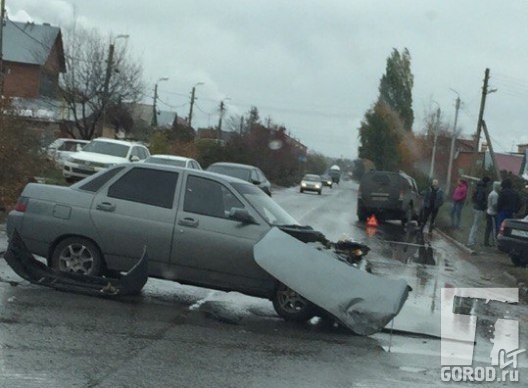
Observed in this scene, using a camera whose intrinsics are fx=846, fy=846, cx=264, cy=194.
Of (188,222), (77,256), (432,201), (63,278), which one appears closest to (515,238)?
(188,222)

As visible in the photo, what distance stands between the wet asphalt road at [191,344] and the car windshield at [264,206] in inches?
43.8

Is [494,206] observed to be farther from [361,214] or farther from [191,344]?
[191,344]

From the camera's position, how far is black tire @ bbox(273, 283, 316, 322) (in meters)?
9.42

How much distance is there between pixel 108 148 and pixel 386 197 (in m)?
9.91

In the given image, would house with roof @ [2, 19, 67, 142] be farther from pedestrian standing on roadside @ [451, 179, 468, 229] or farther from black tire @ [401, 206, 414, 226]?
pedestrian standing on roadside @ [451, 179, 468, 229]

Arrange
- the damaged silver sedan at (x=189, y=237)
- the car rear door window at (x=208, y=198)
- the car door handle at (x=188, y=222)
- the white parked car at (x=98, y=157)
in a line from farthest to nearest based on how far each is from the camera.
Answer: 1. the white parked car at (x=98, y=157)
2. the car rear door window at (x=208, y=198)
3. the car door handle at (x=188, y=222)
4. the damaged silver sedan at (x=189, y=237)

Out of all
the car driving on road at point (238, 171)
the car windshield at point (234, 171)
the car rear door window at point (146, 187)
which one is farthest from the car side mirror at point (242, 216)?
the car windshield at point (234, 171)

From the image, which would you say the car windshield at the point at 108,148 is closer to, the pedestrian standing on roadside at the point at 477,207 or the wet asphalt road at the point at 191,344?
the pedestrian standing on roadside at the point at 477,207

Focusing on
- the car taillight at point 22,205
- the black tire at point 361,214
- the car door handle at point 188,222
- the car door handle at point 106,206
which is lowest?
the black tire at point 361,214

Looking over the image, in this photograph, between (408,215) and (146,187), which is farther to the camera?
(408,215)

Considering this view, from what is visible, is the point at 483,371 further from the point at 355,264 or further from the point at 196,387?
the point at 196,387

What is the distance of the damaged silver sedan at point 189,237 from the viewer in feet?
29.9

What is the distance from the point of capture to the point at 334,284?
8.95m

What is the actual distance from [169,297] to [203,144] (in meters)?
41.1
